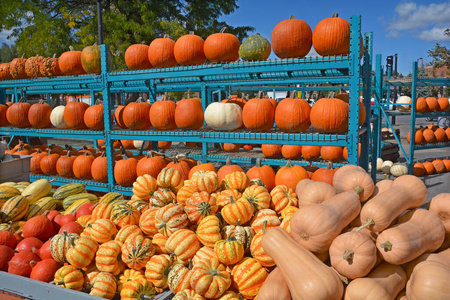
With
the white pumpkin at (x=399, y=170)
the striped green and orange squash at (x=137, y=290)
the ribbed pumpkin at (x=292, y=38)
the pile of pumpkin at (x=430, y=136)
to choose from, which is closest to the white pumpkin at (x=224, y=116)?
the ribbed pumpkin at (x=292, y=38)

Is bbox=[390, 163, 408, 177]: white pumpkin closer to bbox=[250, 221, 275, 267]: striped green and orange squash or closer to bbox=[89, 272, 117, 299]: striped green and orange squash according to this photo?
bbox=[250, 221, 275, 267]: striped green and orange squash

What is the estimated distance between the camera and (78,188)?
4387 mm

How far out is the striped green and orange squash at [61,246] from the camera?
8.94 feet

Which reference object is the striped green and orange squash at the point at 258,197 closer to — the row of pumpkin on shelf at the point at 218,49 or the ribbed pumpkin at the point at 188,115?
the row of pumpkin on shelf at the point at 218,49

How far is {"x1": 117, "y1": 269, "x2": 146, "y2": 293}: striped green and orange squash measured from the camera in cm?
249

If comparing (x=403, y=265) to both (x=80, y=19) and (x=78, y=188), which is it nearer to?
(x=78, y=188)

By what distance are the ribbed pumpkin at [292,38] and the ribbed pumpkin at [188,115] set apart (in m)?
1.40

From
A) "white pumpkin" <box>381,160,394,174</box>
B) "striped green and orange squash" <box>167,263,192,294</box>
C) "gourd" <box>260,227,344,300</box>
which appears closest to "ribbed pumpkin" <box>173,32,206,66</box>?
"striped green and orange squash" <box>167,263,192,294</box>

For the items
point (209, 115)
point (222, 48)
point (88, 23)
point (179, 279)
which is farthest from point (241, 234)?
point (88, 23)

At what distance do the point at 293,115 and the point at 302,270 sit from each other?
254 centimetres

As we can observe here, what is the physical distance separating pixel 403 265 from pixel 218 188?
5.73ft

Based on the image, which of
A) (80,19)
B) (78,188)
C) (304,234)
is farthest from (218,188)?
(80,19)

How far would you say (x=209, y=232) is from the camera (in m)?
2.54

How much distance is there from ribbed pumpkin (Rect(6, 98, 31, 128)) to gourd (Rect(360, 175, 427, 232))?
21.0 ft
